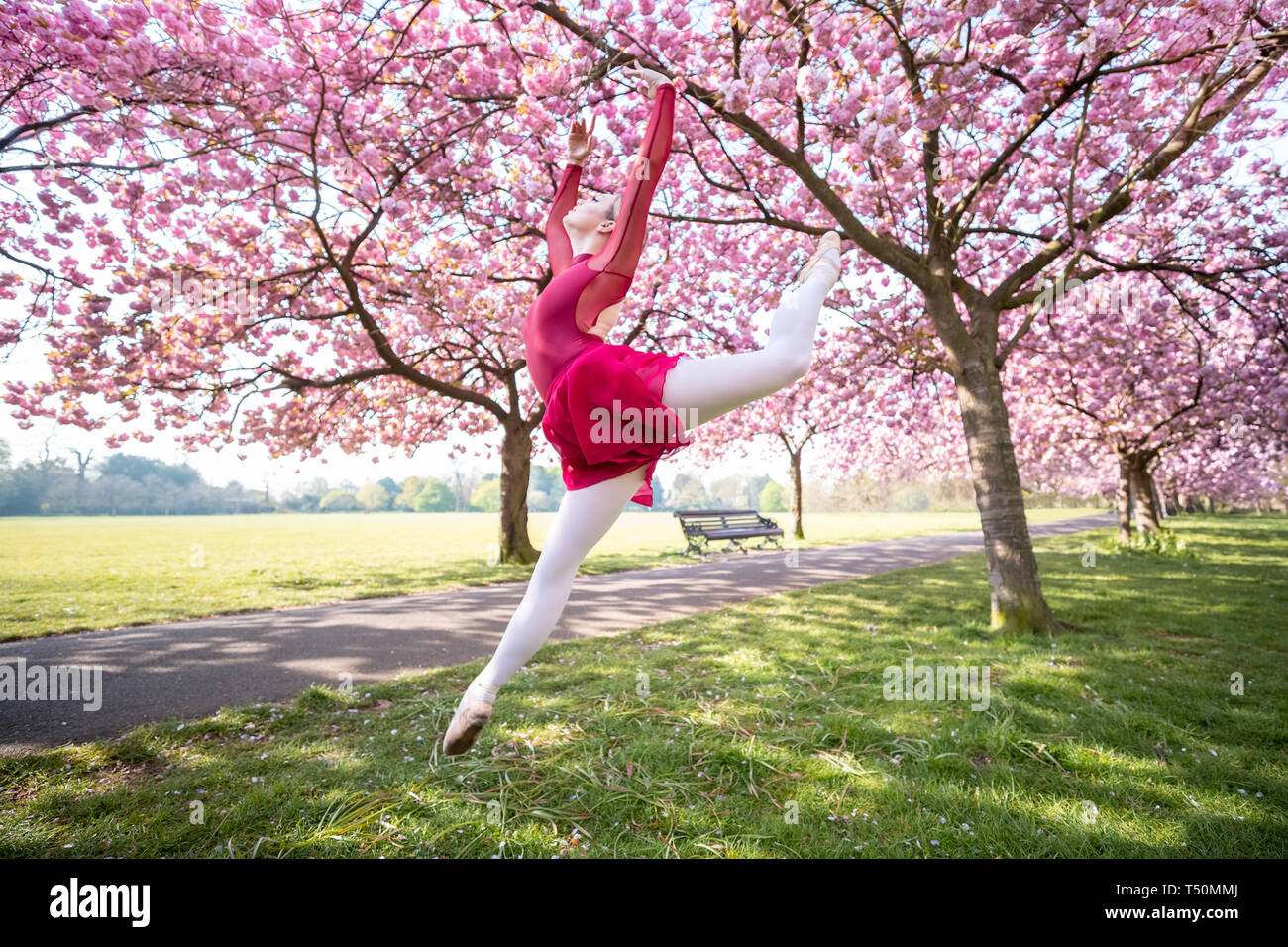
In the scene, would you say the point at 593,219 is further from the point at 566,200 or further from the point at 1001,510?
the point at 1001,510

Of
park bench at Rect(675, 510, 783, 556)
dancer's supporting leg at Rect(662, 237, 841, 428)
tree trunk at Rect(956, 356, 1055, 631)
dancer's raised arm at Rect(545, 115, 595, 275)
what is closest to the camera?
dancer's supporting leg at Rect(662, 237, 841, 428)

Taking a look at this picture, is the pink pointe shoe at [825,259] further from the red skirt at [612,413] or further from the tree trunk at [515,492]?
the tree trunk at [515,492]

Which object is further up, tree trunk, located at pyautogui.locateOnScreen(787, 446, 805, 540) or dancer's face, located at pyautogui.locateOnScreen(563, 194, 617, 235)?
dancer's face, located at pyautogui.locateOnScreen(563, 194, 617, 235)

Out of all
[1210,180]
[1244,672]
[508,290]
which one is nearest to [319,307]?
[508,290]

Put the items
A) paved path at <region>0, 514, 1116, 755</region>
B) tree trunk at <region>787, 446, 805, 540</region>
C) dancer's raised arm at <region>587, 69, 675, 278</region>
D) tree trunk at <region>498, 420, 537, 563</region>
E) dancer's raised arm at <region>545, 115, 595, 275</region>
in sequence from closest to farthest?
dancer's raised arm at <region>587, 69, 675, 278</region>, dancer's raised arm at <region>545, 115, 595, 275</region>, paved path at <region>0, 514, 1116, 755</region>, tree trunk at <region>498, 420, 537, 563</region>, tree trunk at <region>787, 446, 805, 540</region>

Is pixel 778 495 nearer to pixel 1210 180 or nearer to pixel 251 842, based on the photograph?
pixel 1210 180

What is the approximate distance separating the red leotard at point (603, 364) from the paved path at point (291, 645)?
400 cm

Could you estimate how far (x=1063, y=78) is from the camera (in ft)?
18.2

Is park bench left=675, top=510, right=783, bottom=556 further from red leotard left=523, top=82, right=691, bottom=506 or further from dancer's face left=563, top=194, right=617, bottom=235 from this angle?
red leotard left=523, top=82, right=691, bottom=506

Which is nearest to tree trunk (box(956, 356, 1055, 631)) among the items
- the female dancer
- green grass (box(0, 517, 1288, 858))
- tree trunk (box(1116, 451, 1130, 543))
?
green grass (box(0, 517, 1288, 858))

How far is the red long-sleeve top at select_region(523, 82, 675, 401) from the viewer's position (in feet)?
6.71

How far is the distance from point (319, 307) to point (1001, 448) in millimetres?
11125

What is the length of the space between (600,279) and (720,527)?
51.0 ft

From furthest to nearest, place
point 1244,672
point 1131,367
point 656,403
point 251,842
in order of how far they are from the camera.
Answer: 1. point 1131,367
2. point 1244,672
3. point 251,842
4. point 656,403
